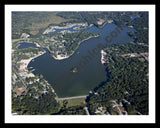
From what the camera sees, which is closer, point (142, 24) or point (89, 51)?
point (89, 51)

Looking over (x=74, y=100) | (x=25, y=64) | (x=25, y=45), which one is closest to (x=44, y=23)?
(x=25, y=45)

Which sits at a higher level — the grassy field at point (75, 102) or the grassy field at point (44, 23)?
the grassy field at point (44, 23)

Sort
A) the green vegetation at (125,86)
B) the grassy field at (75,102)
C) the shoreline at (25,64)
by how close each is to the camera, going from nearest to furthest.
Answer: the green vegetation at (125,86) < the grassy field at (75,102) < the shoreline at (25,64)

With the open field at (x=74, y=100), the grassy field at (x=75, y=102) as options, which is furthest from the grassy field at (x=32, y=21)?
the grassy field at (x=75, y=102)

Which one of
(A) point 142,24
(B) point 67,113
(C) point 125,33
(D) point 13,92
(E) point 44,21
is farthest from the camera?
(E) point 44,21

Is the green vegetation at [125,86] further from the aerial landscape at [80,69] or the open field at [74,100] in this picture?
the open field at [74,100]

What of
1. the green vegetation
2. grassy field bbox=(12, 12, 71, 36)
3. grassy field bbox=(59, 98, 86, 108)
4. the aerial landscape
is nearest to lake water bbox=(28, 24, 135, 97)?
the aerial landscape

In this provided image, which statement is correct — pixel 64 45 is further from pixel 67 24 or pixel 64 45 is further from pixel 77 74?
pixel 67 24

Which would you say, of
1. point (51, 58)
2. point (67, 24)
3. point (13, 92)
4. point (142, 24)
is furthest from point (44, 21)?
point (13, 92)
